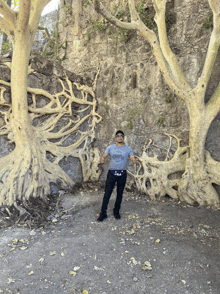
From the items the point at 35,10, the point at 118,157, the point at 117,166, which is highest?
the point at 35,10

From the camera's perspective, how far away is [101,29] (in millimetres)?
5918

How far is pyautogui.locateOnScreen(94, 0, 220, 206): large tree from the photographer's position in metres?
3.94

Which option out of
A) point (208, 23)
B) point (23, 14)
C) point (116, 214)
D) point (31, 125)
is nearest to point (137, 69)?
point (208, 23)

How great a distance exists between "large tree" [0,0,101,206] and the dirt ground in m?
0.65

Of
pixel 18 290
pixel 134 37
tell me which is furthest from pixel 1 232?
pixel 134 37

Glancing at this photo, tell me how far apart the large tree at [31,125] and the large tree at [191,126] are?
5.39 feet

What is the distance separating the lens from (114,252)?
264cm

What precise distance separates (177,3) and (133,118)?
118 inches

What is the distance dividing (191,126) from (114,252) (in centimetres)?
286

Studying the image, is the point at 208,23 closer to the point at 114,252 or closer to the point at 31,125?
the point at 31,125

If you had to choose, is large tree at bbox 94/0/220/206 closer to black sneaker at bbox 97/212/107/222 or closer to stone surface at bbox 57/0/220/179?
stone surface at bbox 57/0/220/179

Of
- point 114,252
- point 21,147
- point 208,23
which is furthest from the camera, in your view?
point 208,23

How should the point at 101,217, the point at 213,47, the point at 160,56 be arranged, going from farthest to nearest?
the point at 160,56 → the point at 213,47 → the point at 101,217

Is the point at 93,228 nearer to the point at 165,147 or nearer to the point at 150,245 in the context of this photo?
the point at 150,245
